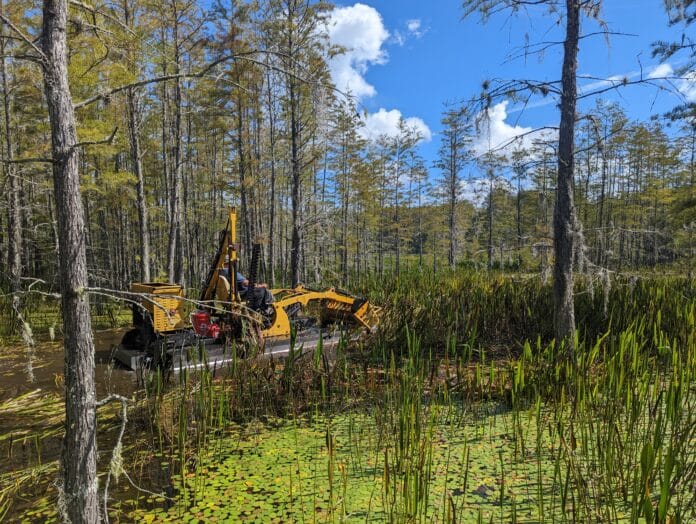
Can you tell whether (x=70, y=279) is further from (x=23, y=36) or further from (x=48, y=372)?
(x=48, y=372)

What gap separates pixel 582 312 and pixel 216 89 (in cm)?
1221

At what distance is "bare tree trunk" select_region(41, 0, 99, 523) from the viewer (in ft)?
5.81

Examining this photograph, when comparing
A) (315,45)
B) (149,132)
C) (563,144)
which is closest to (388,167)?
(149,132)

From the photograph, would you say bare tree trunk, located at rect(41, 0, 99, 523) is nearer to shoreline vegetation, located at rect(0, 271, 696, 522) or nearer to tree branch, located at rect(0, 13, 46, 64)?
tree branch, located at rect(0, 13, 46, 64)

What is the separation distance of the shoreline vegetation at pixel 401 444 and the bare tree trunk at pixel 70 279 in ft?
0.85

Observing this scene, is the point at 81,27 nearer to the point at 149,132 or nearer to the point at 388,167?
the point at 149,132

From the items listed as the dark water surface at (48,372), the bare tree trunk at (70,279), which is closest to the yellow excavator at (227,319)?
the dark water surface at (48,372)

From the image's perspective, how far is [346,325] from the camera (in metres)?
7.28

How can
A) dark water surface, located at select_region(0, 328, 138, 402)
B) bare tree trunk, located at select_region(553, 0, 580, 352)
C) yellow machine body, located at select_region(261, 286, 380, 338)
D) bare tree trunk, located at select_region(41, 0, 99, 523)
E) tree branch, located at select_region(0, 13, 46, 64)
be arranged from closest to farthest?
1. tree branch, located at select_region(0, 13, 46, 64)
2. bare tree trunk, located at select_region(41, 0, 99, 523)
3. bare tree trunk, located at select_region(553, 0, 580, 352)
4. dark water surface, located at select_region(0, 328, 138, 402)
5. yellow machine body, located at select_region(261, 286, 380, 338)

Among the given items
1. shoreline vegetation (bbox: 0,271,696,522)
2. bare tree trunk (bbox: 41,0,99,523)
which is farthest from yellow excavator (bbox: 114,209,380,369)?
bare tree trunk (bbox: 41,0,99,523)

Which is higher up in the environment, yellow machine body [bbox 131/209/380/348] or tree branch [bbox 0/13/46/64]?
tree branch [bbox 0/13/46/64]

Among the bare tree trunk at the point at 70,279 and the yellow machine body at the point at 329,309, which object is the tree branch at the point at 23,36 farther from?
the yellow machine body at the point at 329,309

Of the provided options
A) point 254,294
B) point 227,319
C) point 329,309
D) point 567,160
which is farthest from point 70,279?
point 329,309

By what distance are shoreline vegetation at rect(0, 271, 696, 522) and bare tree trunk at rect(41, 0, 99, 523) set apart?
0.85 ft
